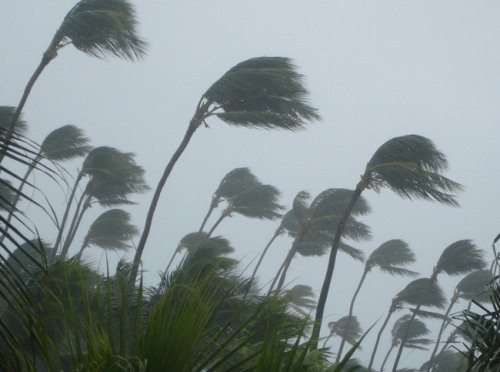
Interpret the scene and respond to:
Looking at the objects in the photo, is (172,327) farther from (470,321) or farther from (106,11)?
(106,11)

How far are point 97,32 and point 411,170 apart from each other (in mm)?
9601

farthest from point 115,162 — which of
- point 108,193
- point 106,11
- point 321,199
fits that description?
point 106,11

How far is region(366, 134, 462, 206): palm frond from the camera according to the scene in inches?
671

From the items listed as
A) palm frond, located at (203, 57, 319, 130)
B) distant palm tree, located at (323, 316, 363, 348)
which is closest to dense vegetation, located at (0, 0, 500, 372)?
palm frond, located at (203, 57, 319, 130)

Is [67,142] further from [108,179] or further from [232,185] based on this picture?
[232,185]

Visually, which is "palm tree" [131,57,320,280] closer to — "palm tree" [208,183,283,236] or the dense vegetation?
the dense vegetation

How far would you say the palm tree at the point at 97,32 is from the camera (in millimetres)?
16188

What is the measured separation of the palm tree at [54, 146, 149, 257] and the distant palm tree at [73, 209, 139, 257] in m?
2.26

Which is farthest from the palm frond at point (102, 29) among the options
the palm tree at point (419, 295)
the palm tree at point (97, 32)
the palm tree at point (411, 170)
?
the palm tree at point (419, 295)

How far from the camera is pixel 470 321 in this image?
3916mm

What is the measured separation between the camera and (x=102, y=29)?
1642 cm

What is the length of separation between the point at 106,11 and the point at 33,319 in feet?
51.3

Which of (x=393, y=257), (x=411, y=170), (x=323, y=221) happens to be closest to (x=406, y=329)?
(x=393, y=257)

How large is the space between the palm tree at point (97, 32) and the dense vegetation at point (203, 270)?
0.04 metres
